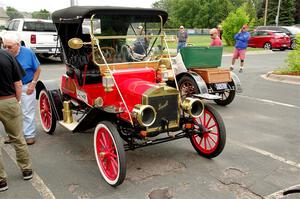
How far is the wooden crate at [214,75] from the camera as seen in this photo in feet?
23.9

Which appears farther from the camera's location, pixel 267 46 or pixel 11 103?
pixel 267 46

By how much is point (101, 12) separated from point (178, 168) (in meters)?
2.35

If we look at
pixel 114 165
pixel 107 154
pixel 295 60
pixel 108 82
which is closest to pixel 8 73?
pixel 108 82

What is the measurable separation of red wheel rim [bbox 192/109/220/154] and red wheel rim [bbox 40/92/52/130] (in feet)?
8.23

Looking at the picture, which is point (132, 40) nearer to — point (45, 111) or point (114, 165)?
point (45, 111)

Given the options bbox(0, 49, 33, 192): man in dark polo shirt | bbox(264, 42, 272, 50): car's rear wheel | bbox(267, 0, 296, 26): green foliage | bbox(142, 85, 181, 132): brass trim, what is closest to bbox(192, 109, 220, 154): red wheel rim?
bbox(142, 85, 181, 132): brass trim

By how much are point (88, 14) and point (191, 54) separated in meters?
3.40

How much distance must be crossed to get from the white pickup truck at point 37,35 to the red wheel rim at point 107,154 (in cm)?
1107

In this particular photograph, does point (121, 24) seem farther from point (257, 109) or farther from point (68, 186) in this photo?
point (257, 109)

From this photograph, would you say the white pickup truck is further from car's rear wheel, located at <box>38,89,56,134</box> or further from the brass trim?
the brass trim

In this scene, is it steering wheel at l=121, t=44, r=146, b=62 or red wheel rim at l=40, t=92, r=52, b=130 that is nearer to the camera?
A: steering wheel at l=121, t=44, r=146, b=62

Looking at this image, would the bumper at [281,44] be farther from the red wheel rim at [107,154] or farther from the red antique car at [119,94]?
the red wheel rim at [107,154]

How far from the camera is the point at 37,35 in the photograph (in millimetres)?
14453

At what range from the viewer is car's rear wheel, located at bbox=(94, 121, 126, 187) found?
12.3 feet
